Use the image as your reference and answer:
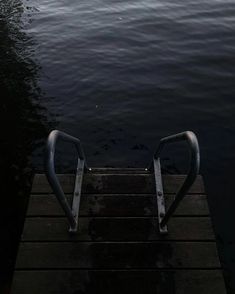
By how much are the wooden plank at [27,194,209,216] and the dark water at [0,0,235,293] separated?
258 cm

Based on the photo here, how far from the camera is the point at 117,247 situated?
3861 millimetres

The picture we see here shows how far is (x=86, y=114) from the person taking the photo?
9703mm

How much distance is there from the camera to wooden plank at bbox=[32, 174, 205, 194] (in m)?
4.58

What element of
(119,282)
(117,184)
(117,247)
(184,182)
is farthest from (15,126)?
(184,182)

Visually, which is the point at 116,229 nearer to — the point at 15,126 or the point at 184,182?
the point at 184,182

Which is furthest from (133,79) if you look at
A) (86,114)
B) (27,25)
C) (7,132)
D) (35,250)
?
(35,250)

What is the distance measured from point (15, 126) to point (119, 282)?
6.54 meters

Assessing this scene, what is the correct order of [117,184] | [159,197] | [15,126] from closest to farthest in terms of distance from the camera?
[159,197] < [117,184] < [15,126]

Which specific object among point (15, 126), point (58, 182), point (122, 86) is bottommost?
point (15, 126)

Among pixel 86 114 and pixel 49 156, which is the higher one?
pixel 49 156

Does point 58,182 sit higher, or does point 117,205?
point 58,182

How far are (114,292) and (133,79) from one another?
8.22 m

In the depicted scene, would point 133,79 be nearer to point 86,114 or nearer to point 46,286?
point 86,114

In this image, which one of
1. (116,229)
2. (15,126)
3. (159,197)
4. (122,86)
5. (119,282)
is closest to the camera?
(119,282)
